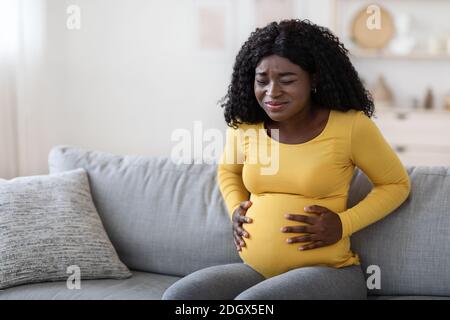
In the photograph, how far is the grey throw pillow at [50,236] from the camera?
1.88 meters

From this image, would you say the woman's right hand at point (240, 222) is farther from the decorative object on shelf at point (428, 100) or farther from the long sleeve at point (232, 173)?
the decorative object on shelf at point (428, 100)

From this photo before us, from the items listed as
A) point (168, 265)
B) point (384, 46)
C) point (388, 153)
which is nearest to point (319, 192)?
point (388, 153)

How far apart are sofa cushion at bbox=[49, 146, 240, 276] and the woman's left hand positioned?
12.9 inches

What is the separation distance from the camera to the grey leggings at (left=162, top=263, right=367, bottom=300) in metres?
1.52

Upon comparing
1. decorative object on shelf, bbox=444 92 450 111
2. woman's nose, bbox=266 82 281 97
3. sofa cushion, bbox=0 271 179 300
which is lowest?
sofa cushion, bbox=0 271 179 300

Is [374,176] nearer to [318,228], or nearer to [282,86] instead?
[318,228]

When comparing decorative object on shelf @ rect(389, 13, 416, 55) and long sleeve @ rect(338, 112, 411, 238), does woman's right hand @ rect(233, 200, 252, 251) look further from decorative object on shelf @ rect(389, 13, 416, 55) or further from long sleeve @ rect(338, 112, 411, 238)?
decorative object on shelf @ rect(389, 13, 416, 55)

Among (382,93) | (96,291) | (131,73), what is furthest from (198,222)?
(382,93)

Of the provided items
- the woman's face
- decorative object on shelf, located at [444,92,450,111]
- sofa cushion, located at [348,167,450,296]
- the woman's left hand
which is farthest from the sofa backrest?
decorative object on shelf, located at [444,92,450,111]

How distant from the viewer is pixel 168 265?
2020mm

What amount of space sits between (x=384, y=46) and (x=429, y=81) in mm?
405

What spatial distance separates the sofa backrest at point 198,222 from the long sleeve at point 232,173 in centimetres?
9
